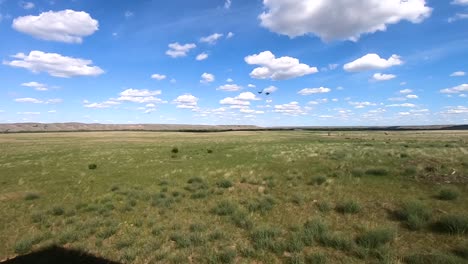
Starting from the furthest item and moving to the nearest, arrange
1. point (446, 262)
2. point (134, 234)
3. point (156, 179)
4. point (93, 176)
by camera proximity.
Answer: point (93, 176) → point (156, 179) → point (134, 234) → point (446, 262)

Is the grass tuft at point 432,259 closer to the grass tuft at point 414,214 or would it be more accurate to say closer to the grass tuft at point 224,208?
the grass tuft at point 414,214

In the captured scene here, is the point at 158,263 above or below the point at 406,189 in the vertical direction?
below

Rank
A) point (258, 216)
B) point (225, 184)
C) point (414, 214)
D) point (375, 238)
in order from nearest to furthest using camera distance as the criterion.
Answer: point (375, 238) → point (414, 214) → point (258, 216) → point (225, 184)

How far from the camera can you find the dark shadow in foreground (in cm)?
1007

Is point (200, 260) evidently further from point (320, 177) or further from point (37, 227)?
point (320, 177)

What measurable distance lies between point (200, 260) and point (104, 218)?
5964 mm

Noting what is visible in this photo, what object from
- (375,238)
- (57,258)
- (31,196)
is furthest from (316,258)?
(31,196)

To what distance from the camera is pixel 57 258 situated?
1030 cm

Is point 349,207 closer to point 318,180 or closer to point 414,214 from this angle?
point 414,214

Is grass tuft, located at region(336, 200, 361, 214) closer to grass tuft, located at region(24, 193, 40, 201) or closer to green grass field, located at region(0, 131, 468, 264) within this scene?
green grass field, located at region(0, 131, 468, 264)

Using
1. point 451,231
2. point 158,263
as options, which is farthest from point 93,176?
point 451,231

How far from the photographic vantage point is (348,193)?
1551cm

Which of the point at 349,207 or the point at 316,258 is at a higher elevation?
the point at 349,207

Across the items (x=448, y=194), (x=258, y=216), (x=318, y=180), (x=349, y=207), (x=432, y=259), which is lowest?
(x=258, y=216)
